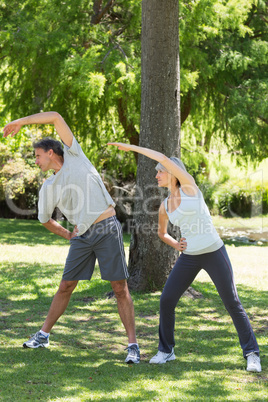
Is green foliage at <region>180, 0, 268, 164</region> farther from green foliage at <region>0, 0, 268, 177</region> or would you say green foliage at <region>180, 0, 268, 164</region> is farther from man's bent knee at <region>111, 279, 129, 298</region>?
man's bent knee at <region>111, 279, 129, 298</region>

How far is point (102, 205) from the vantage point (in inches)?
200

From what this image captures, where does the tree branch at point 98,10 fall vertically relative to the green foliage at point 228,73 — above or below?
above

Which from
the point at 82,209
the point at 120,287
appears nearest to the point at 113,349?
the point at 120,287

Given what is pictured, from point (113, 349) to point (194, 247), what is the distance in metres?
1.49

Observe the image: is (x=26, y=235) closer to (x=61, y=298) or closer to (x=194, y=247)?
(x=61, y=298)

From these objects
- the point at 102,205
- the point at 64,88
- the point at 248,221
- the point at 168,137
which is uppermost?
the point at 64,88

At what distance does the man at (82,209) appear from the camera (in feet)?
16.4

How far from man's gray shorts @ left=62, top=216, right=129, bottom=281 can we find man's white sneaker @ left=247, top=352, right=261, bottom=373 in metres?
1.26

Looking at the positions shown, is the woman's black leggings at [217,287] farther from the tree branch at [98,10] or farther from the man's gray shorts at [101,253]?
the tree branch at [98,10]

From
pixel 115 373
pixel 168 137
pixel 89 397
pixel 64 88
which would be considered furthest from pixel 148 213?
pixel 64 88

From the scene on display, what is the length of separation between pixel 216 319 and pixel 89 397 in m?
3.03

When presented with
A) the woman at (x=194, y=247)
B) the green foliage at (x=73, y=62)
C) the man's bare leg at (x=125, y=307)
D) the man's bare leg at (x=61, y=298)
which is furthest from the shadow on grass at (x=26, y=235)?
the woman at (x=194, y=247)

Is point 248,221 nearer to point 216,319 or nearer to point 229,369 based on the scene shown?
point 216,319

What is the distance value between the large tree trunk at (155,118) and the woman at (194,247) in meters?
2.87
